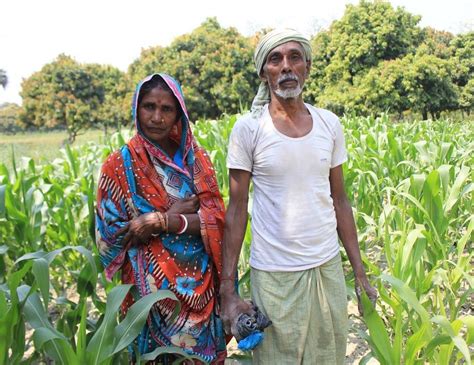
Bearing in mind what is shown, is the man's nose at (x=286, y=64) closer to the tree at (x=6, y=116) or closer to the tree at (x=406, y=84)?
the tree at (x=406, y=84)

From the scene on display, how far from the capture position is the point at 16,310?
1.24m

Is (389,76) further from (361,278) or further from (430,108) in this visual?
(361,278)

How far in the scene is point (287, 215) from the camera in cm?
133

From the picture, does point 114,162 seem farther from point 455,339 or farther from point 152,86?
point 455,339

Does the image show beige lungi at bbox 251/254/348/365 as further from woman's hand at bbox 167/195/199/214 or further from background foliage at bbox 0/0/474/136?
background foliage at bbox 0/0/474/136

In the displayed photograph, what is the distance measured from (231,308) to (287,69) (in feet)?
2.34

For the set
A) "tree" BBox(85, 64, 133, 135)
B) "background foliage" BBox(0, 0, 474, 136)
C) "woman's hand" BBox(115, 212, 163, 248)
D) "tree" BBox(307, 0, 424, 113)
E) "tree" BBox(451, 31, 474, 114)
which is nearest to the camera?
"woman's hand" BBox(115, 212, 163, 248)

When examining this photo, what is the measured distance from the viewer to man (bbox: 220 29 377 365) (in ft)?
4.36

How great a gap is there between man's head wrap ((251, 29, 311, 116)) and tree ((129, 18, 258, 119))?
1581 centimetres

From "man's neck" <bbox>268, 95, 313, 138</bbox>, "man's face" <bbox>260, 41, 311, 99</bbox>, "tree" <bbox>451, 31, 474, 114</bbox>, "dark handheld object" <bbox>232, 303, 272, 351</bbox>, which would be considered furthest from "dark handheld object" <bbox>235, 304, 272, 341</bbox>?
"tree" <bbox>451, 31, 474, 114</bbox>

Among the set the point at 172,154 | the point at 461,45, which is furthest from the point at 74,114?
the point at 172,154

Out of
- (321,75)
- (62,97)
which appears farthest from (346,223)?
(62,97)

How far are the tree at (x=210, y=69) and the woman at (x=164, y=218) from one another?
15.9 m

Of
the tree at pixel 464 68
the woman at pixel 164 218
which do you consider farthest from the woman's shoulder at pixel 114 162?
the tree at pixel 464 68
